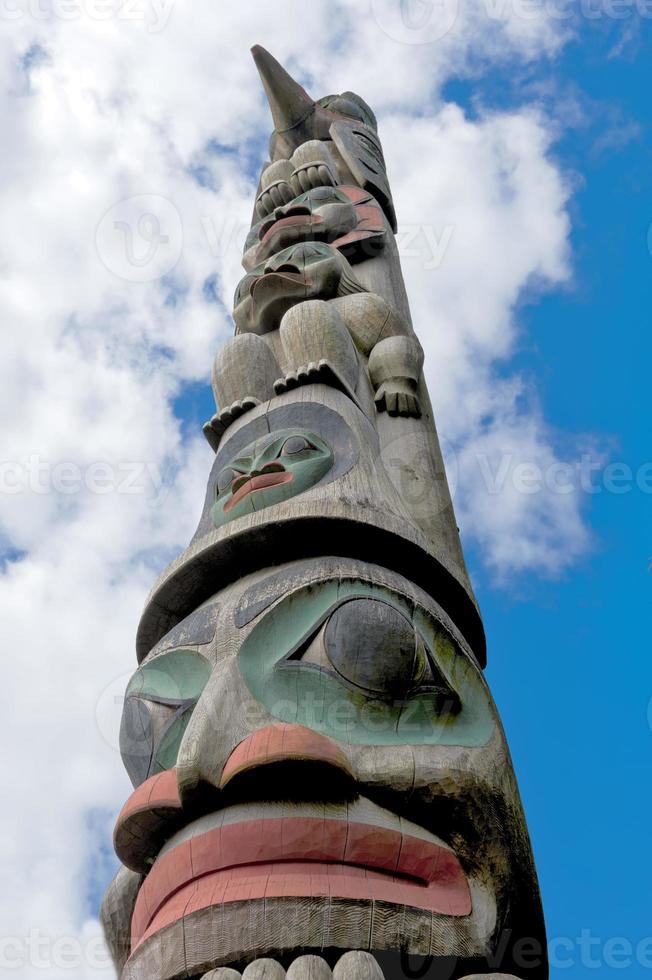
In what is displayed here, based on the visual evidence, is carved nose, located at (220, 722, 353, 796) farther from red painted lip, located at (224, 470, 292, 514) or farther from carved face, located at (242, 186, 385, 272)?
carved face, located at (242, 186, 385, 272)

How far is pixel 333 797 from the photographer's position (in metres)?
2.72

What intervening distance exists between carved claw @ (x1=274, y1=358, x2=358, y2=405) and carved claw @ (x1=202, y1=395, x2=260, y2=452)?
23 cm

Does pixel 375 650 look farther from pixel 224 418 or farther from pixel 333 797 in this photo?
pixel 224 418

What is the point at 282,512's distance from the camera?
Result: 355 centimetres

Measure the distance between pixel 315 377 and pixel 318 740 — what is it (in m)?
2.09

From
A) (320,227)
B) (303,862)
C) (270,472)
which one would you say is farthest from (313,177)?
(303,862)

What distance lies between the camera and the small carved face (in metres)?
5.61

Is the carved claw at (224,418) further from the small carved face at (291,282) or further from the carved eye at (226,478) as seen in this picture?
the small carved face at (291,282)

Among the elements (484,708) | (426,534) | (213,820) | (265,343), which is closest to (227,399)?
(265,343)

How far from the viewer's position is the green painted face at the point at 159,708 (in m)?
3.14

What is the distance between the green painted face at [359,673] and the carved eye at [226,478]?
0.93 metres

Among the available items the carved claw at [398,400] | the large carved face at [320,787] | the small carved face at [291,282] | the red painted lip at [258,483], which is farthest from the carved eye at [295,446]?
the small carved face at [291,282]

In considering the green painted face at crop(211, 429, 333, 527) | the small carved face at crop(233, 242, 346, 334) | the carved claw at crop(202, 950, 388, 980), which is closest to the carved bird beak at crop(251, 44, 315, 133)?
the small carved face at crop(233, 242, 346, 334)

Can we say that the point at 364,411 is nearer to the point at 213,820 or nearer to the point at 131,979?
the point at 213,820
